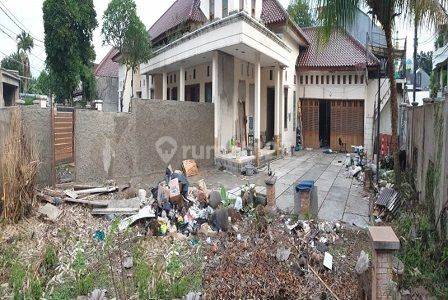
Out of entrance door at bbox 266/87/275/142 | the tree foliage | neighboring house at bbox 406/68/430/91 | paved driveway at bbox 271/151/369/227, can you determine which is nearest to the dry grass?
paved driveway at bbox 271/151/369/227

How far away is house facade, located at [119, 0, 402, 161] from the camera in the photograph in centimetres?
1225

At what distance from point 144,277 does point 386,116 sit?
1694cm

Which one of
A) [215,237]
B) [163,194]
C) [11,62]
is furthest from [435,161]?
[11,62]

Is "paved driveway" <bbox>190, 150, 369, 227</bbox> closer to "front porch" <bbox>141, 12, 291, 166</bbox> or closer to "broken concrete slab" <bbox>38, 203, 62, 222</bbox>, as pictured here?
"front porch" <bbox>141, 12, 291, 166</bbox>

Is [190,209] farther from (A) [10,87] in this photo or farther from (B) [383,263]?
(A) [10,87]

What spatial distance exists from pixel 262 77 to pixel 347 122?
195 inches

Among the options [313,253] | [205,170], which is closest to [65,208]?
[313,253]

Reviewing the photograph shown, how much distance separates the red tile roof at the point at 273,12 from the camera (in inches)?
597

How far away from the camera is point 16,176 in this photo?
6.21 meters

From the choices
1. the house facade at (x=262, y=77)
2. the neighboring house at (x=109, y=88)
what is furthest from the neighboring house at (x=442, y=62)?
the neighboring house at (x=109, y=88)

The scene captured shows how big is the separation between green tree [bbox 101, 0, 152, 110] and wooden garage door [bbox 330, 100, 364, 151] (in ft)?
31.3

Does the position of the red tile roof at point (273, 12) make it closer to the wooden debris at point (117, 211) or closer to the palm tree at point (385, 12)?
the palm tree at point (385, 12)

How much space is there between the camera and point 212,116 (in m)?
12.4

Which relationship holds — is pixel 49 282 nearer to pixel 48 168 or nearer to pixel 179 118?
pixel 48 168
